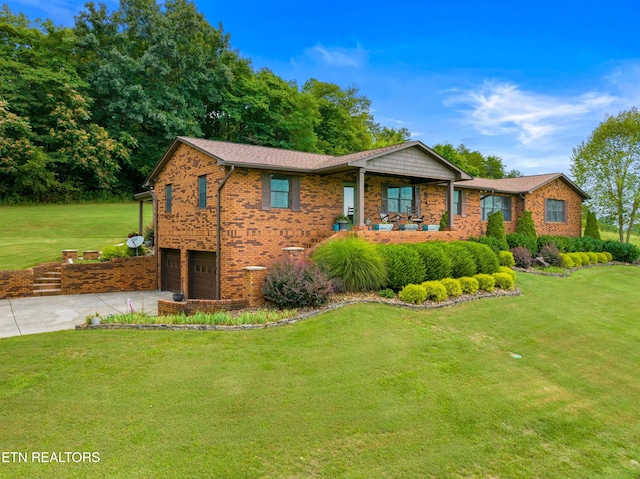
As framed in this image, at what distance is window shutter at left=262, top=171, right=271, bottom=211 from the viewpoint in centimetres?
1286

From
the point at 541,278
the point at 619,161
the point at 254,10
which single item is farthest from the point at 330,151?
the point at 541,278

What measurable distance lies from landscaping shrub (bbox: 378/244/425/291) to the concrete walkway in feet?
22.1

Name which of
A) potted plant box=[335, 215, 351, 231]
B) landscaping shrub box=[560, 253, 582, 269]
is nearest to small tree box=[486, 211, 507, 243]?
landscaping shrub box=[560, 253, 582, 269]

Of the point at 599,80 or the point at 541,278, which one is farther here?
the point at 599,80

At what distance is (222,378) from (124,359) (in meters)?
1.89

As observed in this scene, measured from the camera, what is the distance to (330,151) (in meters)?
43.1

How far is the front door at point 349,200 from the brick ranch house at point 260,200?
40 mm

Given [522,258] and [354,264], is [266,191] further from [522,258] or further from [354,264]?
[522,258]

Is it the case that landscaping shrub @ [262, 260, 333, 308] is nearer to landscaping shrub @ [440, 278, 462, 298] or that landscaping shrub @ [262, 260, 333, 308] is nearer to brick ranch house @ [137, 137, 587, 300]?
brick ranch house @ [137, 137, 587, 300]

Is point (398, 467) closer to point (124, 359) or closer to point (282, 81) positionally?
point (124, 359)

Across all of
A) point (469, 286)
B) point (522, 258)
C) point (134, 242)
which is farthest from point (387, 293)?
point (134, 242)

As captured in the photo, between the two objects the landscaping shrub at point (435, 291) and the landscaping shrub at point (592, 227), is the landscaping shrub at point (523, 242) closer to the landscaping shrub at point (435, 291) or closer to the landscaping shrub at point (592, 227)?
the landscaping shrub at point (592, 227)

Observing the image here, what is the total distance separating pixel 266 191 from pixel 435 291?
20.3ft

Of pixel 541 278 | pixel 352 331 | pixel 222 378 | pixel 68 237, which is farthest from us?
pixel 68 237
